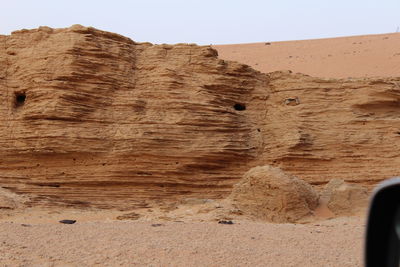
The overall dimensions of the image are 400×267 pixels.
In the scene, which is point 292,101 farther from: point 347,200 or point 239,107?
point 347,200

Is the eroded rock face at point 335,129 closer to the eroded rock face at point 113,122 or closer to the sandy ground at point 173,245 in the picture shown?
the eroded rock face at point 113,122

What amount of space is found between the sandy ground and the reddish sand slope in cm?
2362

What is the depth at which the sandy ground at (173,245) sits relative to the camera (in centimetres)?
682

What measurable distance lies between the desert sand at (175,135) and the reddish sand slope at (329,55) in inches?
588

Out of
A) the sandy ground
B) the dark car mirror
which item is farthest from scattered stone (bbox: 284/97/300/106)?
the dark car mirror

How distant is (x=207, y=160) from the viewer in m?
15.8

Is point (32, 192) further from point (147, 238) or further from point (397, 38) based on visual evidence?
point (397, 38)

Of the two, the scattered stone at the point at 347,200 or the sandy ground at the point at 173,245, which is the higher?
the sandy ground at the point at 173,245

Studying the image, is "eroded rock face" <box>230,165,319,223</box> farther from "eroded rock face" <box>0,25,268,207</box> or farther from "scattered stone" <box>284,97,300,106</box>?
"scattered stone" <box>284,97,300,106</box>

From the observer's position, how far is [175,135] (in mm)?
15695

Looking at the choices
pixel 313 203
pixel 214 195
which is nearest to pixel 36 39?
pixel 214 195

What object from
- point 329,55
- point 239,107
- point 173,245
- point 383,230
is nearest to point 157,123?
point 239,107

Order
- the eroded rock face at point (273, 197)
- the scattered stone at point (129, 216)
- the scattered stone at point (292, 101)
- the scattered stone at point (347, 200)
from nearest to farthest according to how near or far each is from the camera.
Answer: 1. the scattered stone at point (129, 216)
2. the eroded rock face at point (273, 197)
3. the scattered stone at point (347, 200)
4. the scattered stone at point (292, 101)

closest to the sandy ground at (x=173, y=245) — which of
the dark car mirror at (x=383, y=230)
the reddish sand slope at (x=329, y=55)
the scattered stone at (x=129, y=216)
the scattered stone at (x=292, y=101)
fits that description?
the scattered stone at (x=129, y=216)
